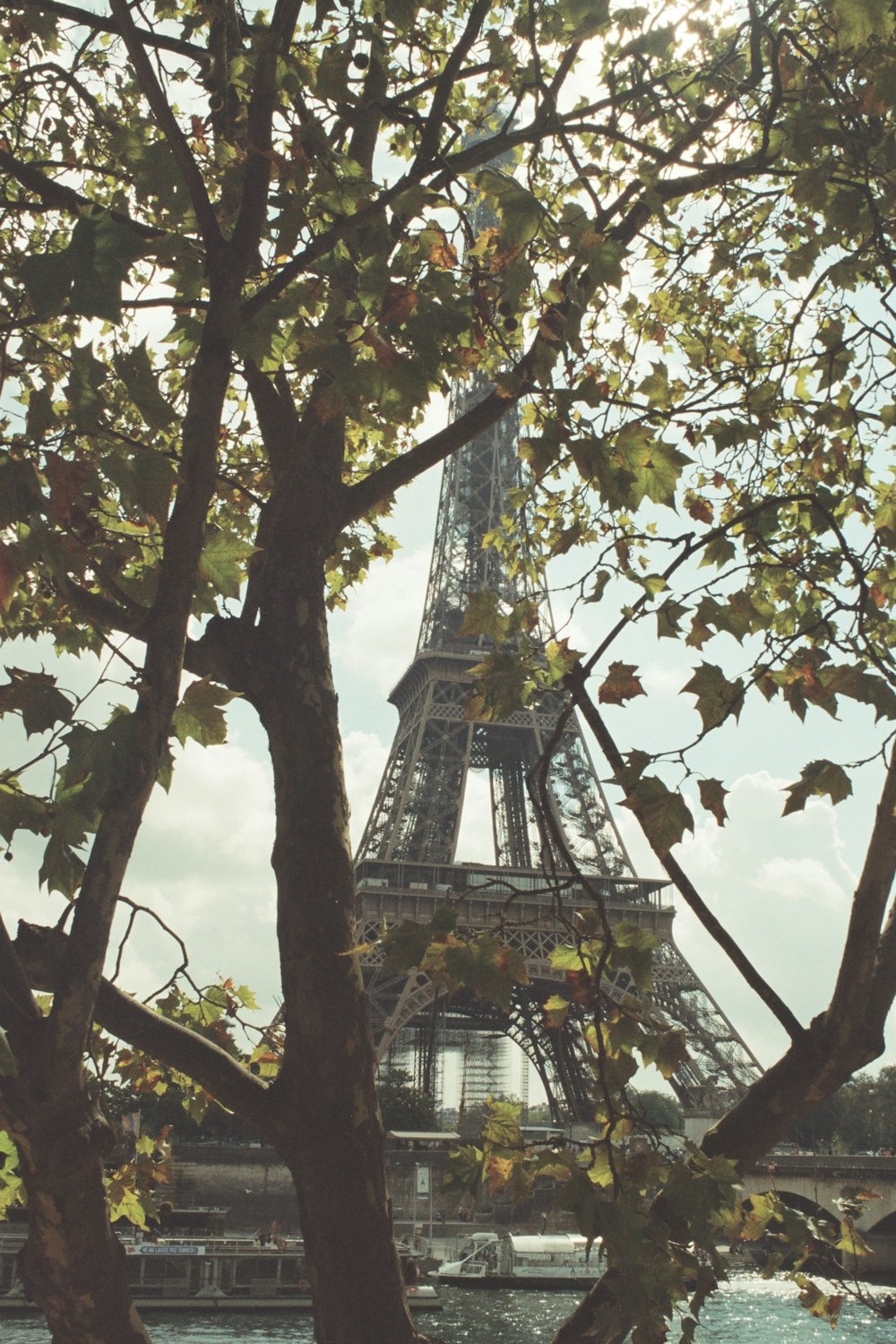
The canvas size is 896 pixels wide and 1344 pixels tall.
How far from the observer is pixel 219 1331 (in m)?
29.5

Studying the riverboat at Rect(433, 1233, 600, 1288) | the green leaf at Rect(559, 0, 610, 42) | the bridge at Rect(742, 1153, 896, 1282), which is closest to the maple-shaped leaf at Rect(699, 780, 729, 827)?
the green leaf at Rect(559, 0, 610, 42)

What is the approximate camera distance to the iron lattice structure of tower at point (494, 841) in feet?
136

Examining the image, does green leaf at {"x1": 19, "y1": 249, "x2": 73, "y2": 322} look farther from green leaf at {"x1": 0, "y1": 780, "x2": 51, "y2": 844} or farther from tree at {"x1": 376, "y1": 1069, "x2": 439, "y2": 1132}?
tree at {"x1": 376, "y1": 1069, "x2": 439, "y2": 1132}

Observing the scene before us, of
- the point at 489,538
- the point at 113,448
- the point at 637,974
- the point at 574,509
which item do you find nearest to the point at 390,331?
the point at 113,448

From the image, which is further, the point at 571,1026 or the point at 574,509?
the point at 571,1026

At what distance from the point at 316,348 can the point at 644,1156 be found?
79.4 inches

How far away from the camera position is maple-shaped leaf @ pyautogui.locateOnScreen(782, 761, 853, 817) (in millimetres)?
2738

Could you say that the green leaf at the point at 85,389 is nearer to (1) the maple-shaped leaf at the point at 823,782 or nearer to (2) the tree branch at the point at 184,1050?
(2) the tree branch at the point at 184,1050

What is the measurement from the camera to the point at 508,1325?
102 feet

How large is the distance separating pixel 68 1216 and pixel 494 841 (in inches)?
1980

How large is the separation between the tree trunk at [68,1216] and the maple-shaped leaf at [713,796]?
59.3 inches

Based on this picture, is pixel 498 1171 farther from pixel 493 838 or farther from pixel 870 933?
pixel 493 838

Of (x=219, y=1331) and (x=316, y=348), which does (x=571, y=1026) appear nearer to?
(x=219, y=1331)

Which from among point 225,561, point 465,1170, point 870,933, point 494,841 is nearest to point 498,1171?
point 465,1170
